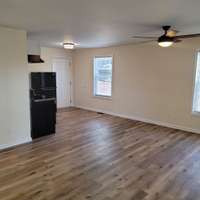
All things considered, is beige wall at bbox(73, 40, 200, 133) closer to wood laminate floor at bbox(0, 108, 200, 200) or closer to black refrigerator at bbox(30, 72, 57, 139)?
wood laminate floor at bbox(0, 108, 200, 200)

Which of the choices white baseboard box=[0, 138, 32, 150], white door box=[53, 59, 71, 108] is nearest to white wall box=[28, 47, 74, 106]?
white door box=[53, 59, 71, 108]

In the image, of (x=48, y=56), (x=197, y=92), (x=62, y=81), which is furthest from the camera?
(x=62, y=81)

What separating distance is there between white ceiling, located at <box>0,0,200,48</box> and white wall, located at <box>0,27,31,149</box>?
0.36 meters

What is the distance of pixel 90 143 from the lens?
4.02 m

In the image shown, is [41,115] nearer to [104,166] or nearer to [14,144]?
[14,144]

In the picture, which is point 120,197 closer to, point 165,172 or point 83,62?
point 165,172

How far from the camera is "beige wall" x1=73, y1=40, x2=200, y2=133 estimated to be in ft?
15.7

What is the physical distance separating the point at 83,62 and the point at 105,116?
8.14 feet

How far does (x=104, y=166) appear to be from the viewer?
3070mm

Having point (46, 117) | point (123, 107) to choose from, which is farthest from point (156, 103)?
point (46, 117)

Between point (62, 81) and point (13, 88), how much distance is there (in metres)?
3.83

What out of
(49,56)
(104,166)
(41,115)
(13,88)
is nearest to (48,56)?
(49,56)

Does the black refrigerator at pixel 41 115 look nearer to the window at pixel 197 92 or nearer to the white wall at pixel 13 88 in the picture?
the white wall at pixel 13 88

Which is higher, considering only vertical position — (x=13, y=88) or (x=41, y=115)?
(x=13, y=88)
